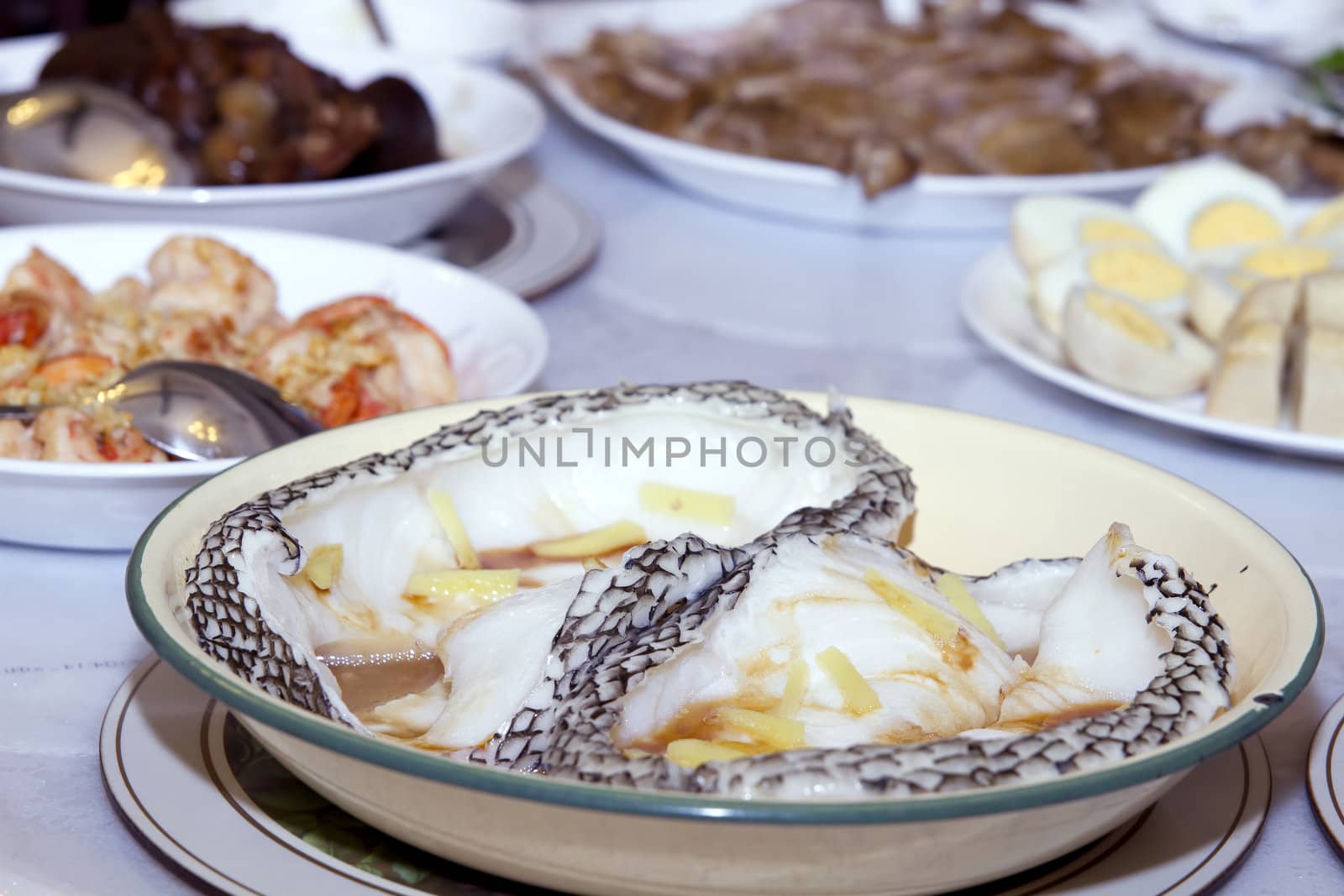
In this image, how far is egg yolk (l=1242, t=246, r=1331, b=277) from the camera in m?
1.39

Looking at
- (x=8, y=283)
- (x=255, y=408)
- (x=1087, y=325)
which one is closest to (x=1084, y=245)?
(x=1087, y=325)

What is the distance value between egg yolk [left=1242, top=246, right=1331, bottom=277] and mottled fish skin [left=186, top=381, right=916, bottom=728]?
0.81m

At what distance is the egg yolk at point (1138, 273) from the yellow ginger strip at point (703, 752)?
93cm

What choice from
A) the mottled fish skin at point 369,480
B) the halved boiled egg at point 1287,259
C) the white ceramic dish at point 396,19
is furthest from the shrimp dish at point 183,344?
the white ceramic dish at point 396,19

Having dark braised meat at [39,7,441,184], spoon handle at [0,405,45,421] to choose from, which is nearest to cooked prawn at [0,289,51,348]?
spoon handle at [0,405,45,421]

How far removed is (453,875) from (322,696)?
0.30ft

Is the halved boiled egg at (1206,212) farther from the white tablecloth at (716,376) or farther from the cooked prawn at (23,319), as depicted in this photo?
the cooked prawn at (23,319)

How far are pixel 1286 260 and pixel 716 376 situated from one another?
2.01 feet

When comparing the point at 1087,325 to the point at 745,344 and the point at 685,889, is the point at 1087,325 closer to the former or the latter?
the point at 745,344

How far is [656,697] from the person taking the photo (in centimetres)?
55

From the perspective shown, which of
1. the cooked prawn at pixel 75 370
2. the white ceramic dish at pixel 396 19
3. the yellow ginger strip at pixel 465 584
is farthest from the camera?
the white ceramic dish at pixel 396 19

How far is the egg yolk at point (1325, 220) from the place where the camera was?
1.46 metres

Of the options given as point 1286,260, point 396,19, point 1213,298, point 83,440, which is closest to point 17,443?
point 83,440

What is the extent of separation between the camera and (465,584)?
27.4 inches
